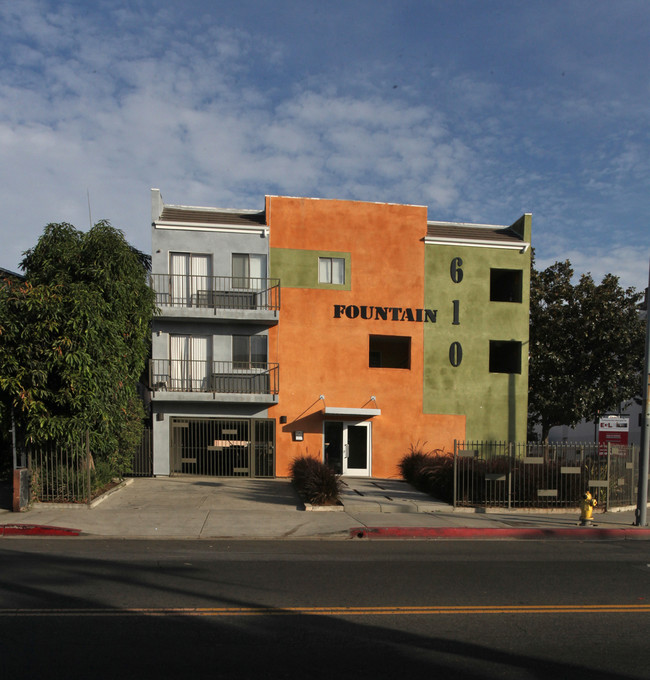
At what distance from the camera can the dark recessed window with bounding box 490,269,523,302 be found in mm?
24297

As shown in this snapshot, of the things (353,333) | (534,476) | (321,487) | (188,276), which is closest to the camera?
(321,487)

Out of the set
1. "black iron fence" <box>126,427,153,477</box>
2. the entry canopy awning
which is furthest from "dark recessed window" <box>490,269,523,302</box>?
"black iron fence" <box>126,427,153,477</box>

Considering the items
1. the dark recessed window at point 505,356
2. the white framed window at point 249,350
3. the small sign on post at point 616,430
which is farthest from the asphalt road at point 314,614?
the dark recessed window at point 505,356

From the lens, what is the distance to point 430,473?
57.5 feet

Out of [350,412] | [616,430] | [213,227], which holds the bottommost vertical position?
[616,430]

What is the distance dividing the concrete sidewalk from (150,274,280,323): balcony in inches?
245

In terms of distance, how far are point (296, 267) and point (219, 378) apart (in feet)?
15.8

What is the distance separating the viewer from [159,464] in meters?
21.4

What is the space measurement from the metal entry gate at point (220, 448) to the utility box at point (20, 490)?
26.1 feet

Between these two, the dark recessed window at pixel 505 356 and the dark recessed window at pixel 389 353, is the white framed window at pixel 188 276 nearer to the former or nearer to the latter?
the dark recessed window at pixel 389 353

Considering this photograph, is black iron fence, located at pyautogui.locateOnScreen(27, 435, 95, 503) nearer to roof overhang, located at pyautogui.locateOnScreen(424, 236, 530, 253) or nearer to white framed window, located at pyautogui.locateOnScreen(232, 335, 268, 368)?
white framed window, located at pyautogui.locateOnScreen(232, 335, 268, 368)

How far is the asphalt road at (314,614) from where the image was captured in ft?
17.1

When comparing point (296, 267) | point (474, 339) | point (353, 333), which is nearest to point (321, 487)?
point (353, 333)

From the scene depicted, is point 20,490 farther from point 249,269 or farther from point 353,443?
point 353,443
